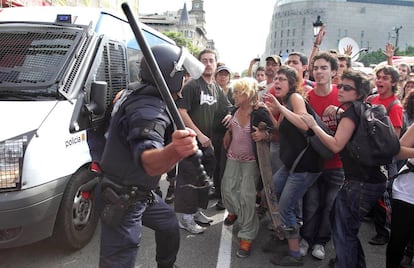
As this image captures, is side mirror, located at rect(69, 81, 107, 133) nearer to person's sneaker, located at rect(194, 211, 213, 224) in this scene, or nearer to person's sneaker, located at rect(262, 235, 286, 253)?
person's sneaker, located at rect(194, 211, 213, 224)

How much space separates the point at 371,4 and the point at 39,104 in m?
110

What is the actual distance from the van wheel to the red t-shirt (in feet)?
7.49

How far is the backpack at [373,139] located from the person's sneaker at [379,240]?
1696 millimetres

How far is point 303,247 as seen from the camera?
3.50m

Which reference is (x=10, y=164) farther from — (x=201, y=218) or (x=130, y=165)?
(x=201, y=218)

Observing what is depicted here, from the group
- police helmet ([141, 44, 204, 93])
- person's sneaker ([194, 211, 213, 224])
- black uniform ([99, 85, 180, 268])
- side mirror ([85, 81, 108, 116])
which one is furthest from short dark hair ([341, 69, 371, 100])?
person's sneaker ([194, 211, 213, 224])

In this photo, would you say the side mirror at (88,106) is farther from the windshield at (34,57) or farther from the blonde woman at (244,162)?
the blonde woman at (244,162)

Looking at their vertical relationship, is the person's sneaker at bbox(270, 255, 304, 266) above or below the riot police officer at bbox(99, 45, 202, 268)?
below

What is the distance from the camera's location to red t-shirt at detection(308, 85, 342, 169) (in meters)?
3.36

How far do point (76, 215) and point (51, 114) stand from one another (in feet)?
3.31

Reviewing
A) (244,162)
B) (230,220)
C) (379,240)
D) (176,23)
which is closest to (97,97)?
(244,162)

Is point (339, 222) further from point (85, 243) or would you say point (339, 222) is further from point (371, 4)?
point (371, 4)

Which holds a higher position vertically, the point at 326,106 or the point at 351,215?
the point at 326,106

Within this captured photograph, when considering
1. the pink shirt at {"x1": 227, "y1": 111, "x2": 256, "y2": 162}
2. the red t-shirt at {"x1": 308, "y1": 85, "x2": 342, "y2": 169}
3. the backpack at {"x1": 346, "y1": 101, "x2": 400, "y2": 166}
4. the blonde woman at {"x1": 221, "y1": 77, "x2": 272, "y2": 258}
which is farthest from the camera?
the pink shirt at {"x1": 227, "y1": 111, "x2": 256, "y2": 162}
